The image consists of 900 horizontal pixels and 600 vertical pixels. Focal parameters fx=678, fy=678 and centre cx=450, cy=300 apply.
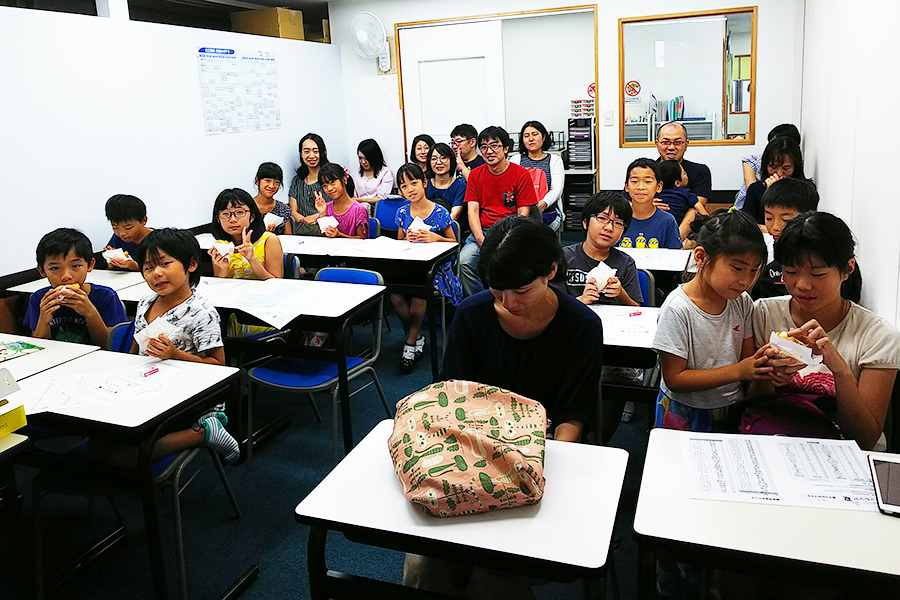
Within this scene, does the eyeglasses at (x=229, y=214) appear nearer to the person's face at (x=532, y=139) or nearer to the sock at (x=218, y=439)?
the sock at (x=218, y=439)

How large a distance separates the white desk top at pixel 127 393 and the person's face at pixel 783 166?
143 inches

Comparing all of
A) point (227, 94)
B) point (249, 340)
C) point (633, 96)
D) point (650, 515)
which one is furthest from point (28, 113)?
point (633, 96)

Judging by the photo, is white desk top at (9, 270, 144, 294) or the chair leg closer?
the chair leg

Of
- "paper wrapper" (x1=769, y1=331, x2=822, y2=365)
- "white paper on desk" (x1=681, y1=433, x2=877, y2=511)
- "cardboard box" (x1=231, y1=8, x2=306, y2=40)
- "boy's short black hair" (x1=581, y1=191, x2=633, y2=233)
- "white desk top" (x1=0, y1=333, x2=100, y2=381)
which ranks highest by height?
"cardboard box" (x1=231, y1=8, x2=306, y2=40)

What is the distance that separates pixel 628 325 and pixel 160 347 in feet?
5.72

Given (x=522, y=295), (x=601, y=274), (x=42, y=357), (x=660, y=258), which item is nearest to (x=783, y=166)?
(x=660, y=258)

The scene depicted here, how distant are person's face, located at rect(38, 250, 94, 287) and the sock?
4.00ft

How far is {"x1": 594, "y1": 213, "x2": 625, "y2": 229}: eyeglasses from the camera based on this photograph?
A: 2873 mm

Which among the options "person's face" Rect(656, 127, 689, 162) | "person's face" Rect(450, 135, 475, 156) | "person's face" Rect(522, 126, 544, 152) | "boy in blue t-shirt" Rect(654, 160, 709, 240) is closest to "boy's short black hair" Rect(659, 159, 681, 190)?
"boy in blue t-shirt" Rect(654, 160, 709, 240)

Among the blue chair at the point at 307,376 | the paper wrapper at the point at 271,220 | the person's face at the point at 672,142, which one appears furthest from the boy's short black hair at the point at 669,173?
the paper wrapper at the point at 271,220

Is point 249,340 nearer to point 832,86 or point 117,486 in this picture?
point 117,486

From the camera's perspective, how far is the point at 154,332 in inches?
94.2

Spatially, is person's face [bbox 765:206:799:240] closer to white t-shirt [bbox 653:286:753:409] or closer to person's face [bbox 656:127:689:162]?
white t-shirt [bbox 653:286:753:409]

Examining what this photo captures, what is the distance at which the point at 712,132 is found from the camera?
670 cm
